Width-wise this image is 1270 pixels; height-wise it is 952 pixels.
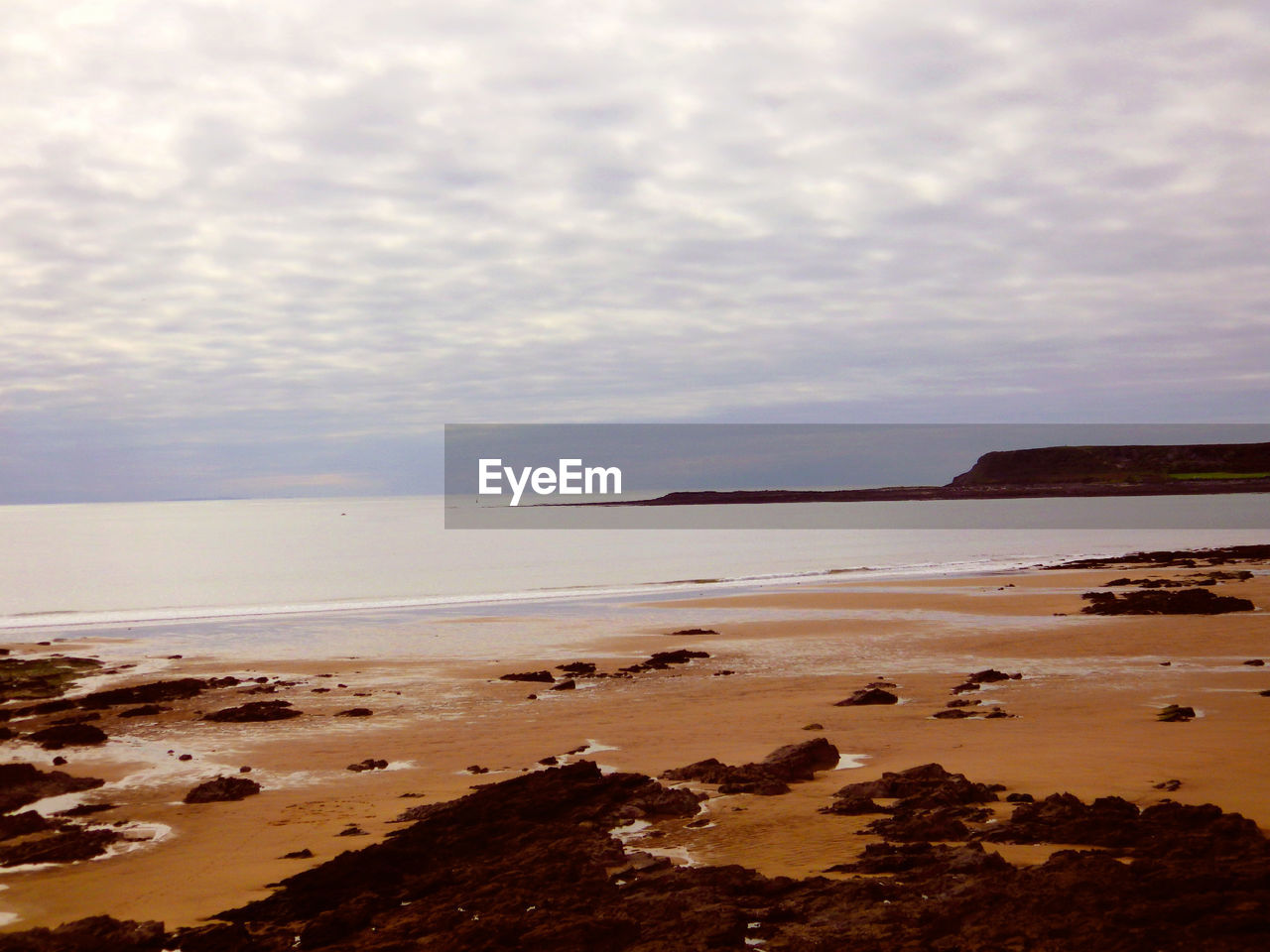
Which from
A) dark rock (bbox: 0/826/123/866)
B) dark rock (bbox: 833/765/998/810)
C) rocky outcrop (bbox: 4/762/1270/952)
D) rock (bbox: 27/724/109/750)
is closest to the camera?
rocky outcrop (bbox: 4/762/1270/952)

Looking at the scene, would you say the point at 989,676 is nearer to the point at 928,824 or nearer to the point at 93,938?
the point at 928,824

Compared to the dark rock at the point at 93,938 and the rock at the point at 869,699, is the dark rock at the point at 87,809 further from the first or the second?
the rock at the point at 869,699

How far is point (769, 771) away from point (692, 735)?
429cm

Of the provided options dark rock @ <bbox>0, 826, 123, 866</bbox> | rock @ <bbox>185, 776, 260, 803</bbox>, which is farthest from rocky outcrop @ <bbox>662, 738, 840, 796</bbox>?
dark rock @ <bbox>0, 826, 123, 866</bbox>

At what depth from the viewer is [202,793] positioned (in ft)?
45.7

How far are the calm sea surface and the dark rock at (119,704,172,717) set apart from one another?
2156 cm

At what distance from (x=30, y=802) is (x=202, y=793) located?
2.36 meters

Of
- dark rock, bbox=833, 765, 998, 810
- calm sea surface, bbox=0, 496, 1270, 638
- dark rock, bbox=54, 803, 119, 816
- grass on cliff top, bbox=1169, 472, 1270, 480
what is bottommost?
calm sea surface, bbox=0, 496, 1270, 638

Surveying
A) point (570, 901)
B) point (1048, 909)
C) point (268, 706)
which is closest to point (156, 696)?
point (268, 706)

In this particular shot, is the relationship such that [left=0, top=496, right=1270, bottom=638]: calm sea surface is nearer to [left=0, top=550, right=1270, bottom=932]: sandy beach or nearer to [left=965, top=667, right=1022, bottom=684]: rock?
[left=0, top=550, right=1270, bottom=932]: sandy beach

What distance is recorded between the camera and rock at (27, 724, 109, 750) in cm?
1831

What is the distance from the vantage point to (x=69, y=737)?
60.9 feet

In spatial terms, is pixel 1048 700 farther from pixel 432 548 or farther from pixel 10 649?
pixel 432 548

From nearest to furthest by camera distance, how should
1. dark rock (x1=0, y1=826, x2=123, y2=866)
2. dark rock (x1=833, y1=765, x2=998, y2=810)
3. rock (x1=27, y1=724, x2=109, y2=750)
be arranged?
dark rock (x1=833, y1=765, x2=998, y2=810) < dark rock (x1=0, y1=826, x2=123, y2=866) < rock (x1=27, y1=724, x2=109, y2=750)
